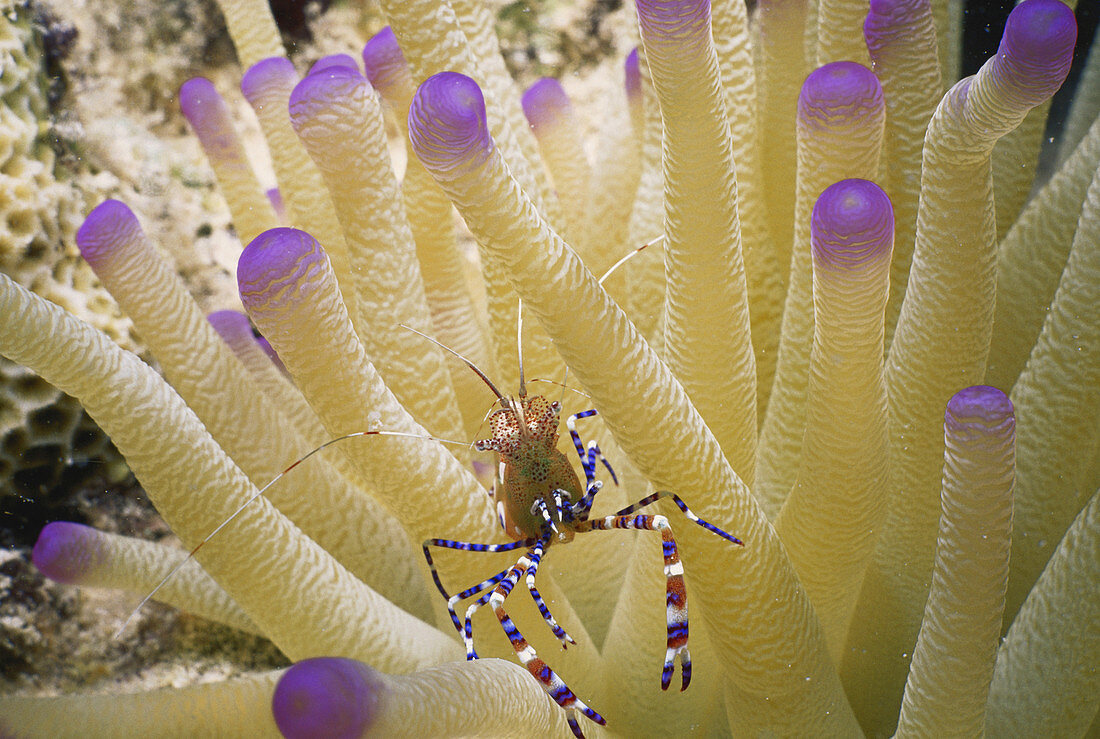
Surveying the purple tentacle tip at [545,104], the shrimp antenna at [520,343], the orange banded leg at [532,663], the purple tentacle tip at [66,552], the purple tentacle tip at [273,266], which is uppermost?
the purple tentacle tip at [273,266]

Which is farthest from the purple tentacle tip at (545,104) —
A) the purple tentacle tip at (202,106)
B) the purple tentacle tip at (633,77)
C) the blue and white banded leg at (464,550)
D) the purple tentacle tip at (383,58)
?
the blue and white banded leg at (464,550)

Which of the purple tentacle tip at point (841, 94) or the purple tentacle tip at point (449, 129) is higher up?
the purple tentacle tip at point (449, 129)

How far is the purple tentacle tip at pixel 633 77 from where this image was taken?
195 centimetres

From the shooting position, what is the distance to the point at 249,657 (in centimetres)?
200

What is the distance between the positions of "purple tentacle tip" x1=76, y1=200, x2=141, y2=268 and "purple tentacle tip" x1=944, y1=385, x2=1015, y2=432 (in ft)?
4.60

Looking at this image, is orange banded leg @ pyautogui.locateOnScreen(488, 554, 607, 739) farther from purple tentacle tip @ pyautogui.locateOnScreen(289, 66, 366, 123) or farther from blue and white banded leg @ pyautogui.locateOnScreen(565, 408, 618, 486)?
purple tentacle tip @ pyautogui.locateOnScreen(289, 66, 366, 123)

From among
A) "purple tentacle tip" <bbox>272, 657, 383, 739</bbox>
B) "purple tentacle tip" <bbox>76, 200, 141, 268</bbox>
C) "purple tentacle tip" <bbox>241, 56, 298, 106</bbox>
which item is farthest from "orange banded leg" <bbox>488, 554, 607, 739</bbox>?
"purple tentacle tip" <bbox>241, 56, 298, 106</bbox>

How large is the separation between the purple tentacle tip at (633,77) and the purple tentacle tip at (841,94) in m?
0.73

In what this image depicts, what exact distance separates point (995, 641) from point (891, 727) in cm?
52

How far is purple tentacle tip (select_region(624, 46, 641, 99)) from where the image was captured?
6.41ft

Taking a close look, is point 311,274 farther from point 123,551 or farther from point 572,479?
point 123,551

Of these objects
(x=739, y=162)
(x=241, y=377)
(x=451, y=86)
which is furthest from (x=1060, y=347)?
(x=241, y=377)

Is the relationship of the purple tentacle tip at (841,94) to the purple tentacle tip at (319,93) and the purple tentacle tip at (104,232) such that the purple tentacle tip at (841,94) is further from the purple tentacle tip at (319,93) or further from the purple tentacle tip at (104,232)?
the purple tentacle tip at (104,232)

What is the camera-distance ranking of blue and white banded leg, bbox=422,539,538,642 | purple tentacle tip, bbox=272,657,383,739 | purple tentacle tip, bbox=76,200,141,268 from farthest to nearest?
purple tentacle tip, bbox=76,200,141,268 → blue and white banded leg, bbox=422,539,538,642 → purple tentacle tip, bbox=272,657,383,739
